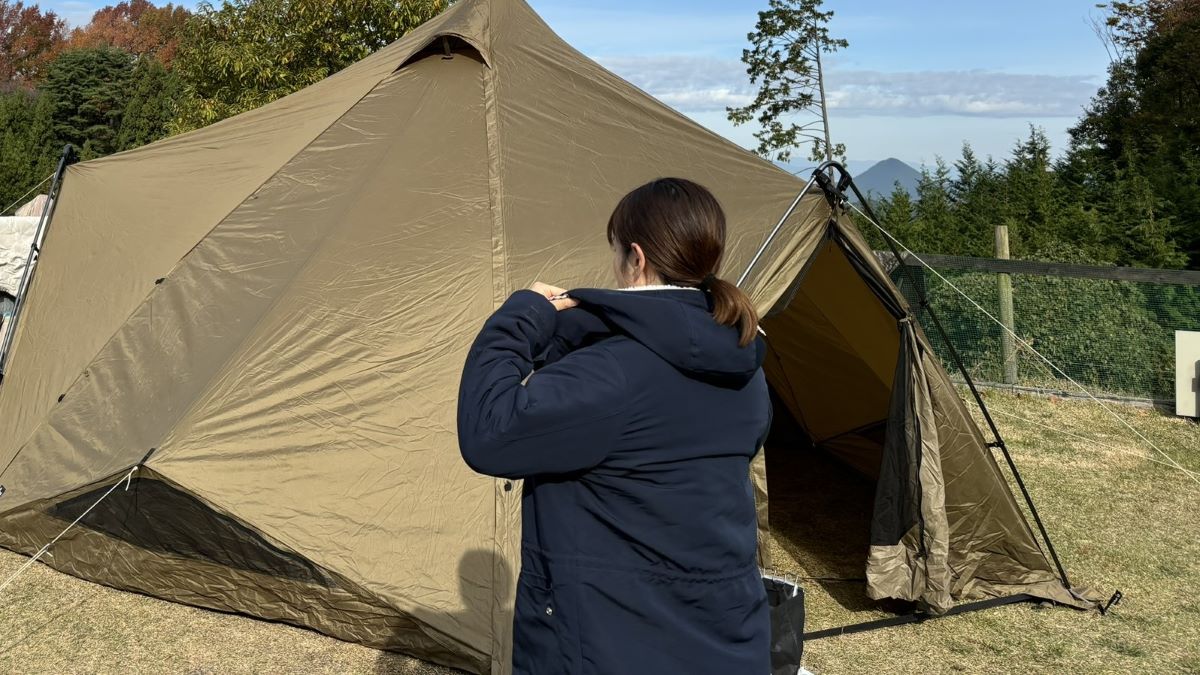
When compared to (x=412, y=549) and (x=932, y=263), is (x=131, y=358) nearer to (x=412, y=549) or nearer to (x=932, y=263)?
(x=412, y=549)

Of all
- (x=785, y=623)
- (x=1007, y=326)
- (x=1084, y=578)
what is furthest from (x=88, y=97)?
(x=785, y=623)

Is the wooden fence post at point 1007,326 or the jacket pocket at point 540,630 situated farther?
the wooden fence post at point 1007,326

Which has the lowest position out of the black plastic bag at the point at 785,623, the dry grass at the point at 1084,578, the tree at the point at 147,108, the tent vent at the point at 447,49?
the dry grass at the point at 1084,578

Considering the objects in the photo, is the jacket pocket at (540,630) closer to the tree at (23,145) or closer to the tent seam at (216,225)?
the tent seam at (216,225)

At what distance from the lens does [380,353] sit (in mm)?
3910

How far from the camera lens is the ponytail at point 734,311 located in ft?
5.27

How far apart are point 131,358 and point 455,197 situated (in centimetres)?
146

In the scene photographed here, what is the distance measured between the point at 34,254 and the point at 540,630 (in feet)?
16.8

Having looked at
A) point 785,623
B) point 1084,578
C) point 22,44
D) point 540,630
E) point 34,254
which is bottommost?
point 1084,578

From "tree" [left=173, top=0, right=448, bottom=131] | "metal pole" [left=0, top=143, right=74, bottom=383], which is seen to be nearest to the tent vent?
"metal pole" [left=0, top=143, right=74, bottom=383]

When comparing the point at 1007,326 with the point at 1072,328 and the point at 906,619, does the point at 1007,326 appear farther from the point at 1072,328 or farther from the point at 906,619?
the point at 906,619

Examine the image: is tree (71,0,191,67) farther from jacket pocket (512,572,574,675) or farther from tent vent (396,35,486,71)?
jacket pocket (512,572,574,675)

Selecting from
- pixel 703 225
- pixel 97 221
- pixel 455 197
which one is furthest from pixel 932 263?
pixel 703 225

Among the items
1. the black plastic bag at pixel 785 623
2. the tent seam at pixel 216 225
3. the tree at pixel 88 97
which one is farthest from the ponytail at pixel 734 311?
the tree at pixel 88 97
